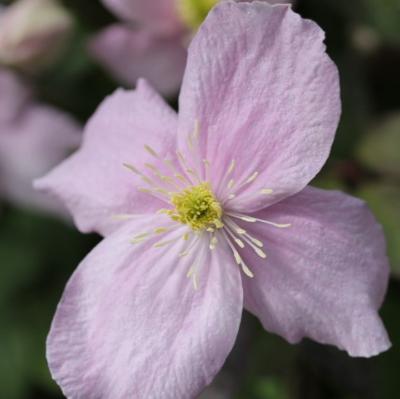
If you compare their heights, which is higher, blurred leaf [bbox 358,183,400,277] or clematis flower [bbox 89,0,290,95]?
clematis flower [bbox 89,0,290,95]

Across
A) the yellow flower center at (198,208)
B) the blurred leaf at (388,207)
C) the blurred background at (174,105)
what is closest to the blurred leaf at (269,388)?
the blurred background at (174,105)

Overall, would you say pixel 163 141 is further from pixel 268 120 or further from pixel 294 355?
pixel 294 355

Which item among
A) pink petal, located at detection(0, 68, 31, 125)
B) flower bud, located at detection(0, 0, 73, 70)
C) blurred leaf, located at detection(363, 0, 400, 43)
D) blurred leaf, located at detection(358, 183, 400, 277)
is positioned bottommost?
blurred leaf, located at detection(358, 183, 400, 277)

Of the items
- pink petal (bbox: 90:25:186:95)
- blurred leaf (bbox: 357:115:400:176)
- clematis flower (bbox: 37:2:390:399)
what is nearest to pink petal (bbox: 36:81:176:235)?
clematis flower (bbox: 37:2:390:399)

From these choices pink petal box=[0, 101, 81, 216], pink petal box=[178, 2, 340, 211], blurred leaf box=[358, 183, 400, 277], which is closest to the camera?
pink petal box=[178, 2, 340, 211]

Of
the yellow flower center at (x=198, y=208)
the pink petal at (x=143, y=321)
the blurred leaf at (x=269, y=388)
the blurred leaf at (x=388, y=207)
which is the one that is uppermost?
the yellow flower center at (x=198, y=208)

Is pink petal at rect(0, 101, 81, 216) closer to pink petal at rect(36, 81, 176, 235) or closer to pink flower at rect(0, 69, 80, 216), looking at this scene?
pink flower at rect(0, 69, 80, 216)

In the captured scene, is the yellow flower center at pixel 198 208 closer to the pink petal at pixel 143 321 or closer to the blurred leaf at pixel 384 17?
the pink petal at pixel 143 321

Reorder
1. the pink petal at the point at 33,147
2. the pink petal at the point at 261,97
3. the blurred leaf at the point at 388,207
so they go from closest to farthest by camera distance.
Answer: the pink petal at the point at 261,97
the blurred leaf at the point at 388,207
the pink petal at the point at 33,147
